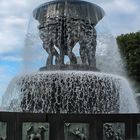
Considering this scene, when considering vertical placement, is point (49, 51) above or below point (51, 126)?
above

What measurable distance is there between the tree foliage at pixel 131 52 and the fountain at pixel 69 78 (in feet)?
63.0

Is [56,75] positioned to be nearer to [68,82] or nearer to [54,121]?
[68,82]

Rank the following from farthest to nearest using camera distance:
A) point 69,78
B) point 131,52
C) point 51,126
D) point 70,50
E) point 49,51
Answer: point 131,52, point 49,51, point 70,50, point 69,78, point 51,126

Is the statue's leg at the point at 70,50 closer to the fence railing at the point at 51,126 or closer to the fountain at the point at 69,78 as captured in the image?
the fountain at the point at 69,78

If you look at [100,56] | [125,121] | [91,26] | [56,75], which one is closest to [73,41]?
[91,26]

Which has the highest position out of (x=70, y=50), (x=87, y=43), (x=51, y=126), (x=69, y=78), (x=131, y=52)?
(x=131, y=52)

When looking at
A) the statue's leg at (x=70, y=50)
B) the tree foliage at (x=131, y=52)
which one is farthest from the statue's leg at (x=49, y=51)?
the tree foliage at (x=131, y=52)

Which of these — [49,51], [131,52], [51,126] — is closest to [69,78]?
[49,51]

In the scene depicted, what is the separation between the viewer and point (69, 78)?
13.8 m

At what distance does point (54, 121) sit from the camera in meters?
11.2

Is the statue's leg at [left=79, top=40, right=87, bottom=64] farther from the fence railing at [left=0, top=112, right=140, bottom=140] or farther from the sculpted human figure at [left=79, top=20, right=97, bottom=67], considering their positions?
the fence railing at [left=0, top=112, right=140, bottom=140]

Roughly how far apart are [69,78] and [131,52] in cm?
2367

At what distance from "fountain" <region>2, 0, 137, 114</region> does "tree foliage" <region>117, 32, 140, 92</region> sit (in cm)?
1920

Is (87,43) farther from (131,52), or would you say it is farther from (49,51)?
(131,52)
